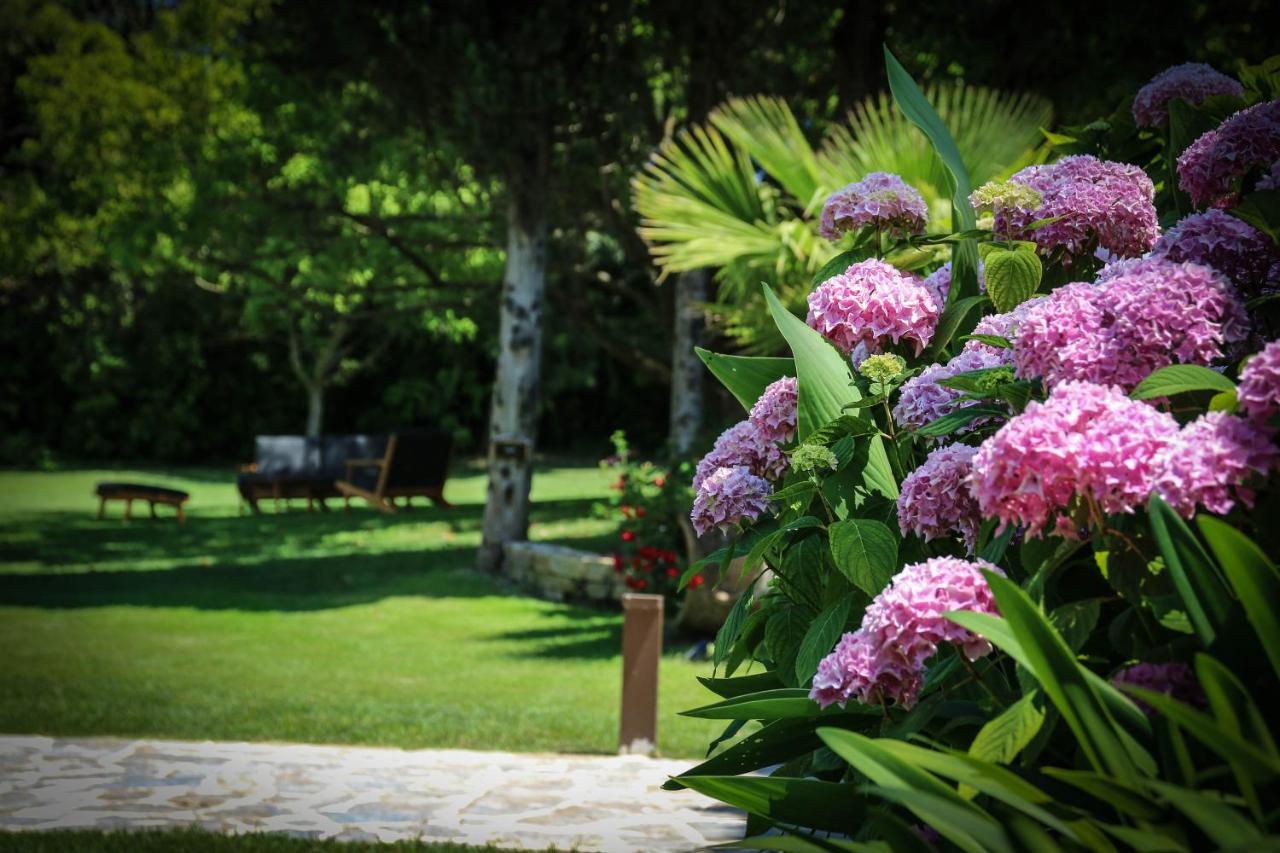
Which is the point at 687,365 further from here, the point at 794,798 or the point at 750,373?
the point at 794,798

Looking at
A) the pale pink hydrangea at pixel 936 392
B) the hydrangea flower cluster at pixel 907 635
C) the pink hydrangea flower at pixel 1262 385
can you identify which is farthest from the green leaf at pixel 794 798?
the pink hydrangea flower at pixel 1262 385

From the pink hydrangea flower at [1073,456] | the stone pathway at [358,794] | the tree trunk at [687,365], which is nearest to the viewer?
the pink hydrangea flower at [1073,456]

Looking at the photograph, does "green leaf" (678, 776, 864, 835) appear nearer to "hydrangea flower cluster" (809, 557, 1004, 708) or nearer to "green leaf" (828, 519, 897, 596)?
"hydrangea flower cluster" (809, 557, 1004, 708)

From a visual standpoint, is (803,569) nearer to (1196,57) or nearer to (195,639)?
(195,639)

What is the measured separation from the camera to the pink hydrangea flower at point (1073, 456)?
162cm

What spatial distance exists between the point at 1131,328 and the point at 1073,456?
336mm

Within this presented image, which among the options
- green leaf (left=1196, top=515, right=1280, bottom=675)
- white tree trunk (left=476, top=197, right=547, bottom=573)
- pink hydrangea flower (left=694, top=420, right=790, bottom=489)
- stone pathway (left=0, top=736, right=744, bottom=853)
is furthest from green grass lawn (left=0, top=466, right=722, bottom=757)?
green leaf (left=1196, top=515, right=1280, bottom=675)

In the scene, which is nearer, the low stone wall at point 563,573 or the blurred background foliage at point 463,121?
the blurred background foliage at point 463,121

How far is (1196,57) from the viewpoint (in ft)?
36.9

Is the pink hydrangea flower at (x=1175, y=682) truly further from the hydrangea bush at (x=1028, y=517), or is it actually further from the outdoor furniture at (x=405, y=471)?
the outdoor furniture at (x=405, y=471)

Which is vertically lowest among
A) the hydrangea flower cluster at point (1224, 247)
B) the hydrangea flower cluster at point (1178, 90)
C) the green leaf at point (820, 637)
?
the green leaf at point (820, 637)

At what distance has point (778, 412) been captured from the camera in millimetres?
2367

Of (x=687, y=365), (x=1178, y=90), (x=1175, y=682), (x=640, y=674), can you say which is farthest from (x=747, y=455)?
(x=687, y=365)

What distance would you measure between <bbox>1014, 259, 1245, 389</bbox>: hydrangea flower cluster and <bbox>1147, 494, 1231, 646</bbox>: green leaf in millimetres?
293
